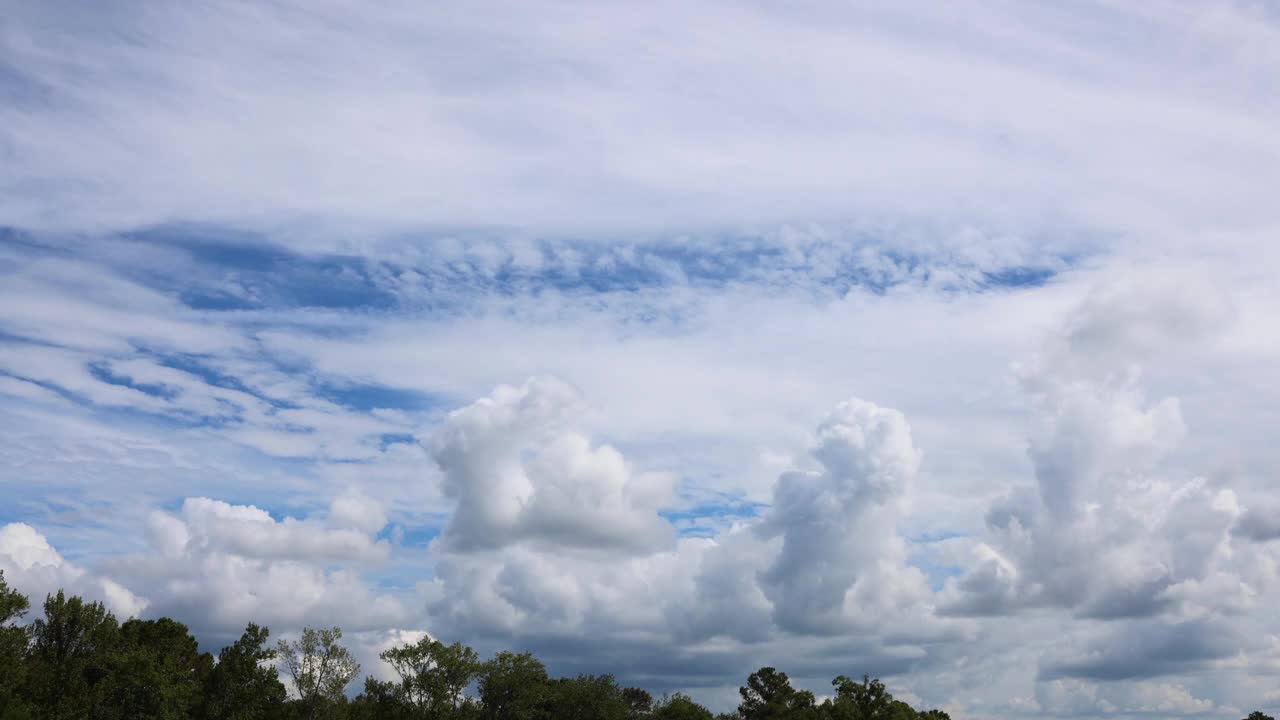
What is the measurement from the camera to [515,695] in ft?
594

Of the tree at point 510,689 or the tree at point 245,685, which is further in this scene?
the tree at point 510,689

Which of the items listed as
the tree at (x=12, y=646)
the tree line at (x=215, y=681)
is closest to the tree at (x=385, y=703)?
the tree line at (x=215, y=681)

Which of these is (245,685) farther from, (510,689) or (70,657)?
(510,689)

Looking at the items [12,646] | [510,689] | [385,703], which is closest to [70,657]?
[12,646]

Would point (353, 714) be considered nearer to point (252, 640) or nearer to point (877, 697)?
point (252, 640)

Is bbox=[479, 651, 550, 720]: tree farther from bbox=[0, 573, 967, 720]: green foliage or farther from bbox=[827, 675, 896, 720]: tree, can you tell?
bbox=[827, 675, 896, 720]: tree

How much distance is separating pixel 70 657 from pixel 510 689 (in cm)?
7248

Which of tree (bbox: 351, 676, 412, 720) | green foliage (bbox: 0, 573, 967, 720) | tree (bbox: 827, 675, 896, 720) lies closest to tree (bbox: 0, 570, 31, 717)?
green foliage (bbox: 0, 573, 967, 720)

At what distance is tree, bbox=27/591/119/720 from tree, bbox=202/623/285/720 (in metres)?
13.7

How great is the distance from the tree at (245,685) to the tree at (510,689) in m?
42.5

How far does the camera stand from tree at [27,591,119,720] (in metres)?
122

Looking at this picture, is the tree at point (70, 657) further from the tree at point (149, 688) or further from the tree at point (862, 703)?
the tree at point (862, 703)

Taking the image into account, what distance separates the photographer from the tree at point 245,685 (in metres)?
138

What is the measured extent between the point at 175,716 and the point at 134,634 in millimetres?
43769
